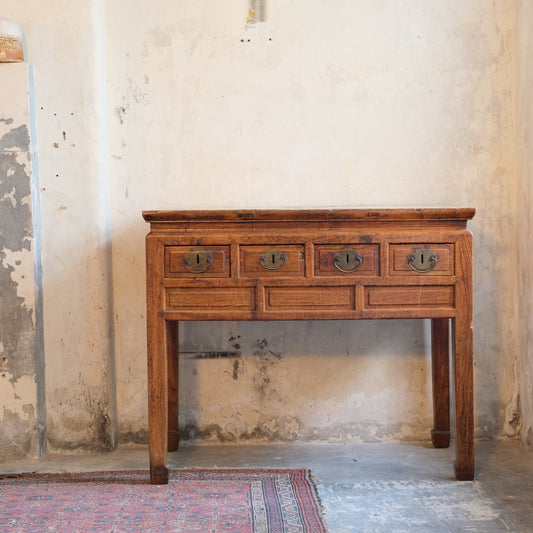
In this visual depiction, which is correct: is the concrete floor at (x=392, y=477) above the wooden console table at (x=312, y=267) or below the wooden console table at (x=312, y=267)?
below

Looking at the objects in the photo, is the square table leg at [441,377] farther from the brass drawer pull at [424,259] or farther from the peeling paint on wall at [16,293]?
the peeling paint on wall at [16,293]

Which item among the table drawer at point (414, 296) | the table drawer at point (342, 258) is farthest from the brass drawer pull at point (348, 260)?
the table drawer at point (414, 296)

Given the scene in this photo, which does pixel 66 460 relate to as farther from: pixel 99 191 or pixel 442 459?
pixel 442 459

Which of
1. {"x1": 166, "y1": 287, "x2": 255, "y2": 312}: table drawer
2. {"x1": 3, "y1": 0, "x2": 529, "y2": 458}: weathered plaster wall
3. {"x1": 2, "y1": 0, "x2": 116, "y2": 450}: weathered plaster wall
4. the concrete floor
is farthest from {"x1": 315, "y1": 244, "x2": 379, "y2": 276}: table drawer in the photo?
{"x1": 2, "y1": 0, "x2": 116, "y2": 450}: weathered plaster wall

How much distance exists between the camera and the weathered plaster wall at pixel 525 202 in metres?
3.22

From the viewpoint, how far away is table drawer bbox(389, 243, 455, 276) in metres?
2.70

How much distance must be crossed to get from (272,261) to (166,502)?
3.52 ft

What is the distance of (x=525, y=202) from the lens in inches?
129

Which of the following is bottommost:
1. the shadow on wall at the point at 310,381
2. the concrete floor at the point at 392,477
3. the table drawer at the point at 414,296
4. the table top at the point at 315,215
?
the concrete floor at the point at 392,477

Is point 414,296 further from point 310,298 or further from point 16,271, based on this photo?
point 16,271

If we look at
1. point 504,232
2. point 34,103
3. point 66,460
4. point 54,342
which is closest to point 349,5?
point 504,232

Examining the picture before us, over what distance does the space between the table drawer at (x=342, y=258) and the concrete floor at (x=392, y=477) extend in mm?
A: 924

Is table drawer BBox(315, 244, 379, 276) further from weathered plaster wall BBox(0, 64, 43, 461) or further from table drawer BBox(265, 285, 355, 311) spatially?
weathered plaster wall BBox(0, 64, 43, 461)

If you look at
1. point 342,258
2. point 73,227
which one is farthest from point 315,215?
point 73,227
